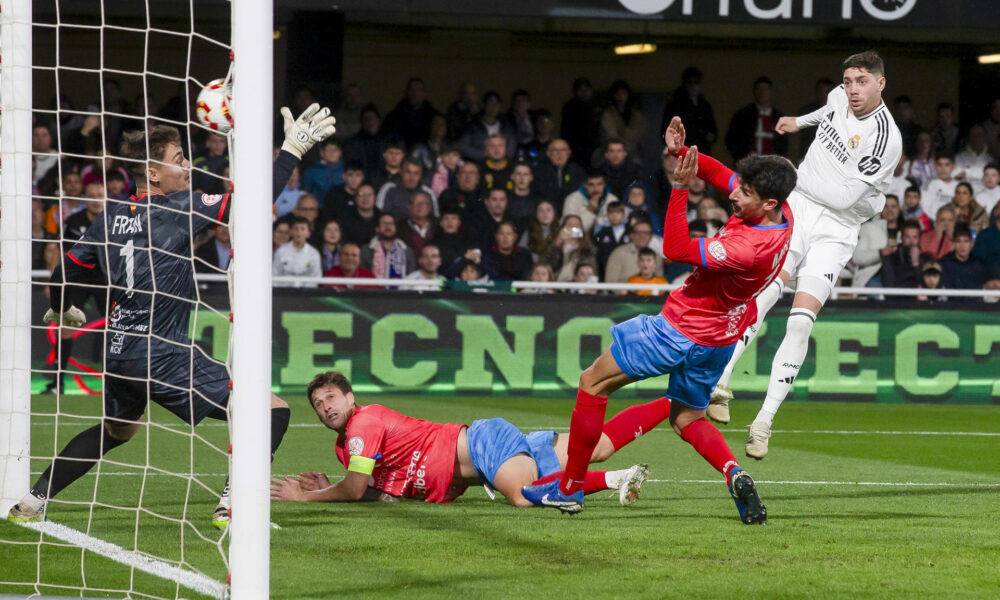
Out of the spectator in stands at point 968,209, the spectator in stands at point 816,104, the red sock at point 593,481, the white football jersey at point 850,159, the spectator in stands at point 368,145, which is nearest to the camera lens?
the red sock at point 593,481

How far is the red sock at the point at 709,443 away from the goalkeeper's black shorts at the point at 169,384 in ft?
7.50

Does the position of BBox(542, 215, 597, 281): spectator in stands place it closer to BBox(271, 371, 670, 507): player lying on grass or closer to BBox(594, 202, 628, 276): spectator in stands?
BBox(594, 202, 628, 276): spectator in stands

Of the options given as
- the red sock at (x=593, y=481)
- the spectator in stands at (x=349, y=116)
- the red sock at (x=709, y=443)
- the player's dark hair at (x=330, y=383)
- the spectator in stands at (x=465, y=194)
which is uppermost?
the spectator in stands at (x=349, y=116)

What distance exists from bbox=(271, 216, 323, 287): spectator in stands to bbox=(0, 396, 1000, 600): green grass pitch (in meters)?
4.69

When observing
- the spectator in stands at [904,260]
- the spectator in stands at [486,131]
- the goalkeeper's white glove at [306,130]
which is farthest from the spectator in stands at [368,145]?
the goalkeeper's white glove at [306,130]

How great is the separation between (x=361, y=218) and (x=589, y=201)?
2.59 meters

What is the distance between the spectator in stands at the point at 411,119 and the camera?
1550 centimetres

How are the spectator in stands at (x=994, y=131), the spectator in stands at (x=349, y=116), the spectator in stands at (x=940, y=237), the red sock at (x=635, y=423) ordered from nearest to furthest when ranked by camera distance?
the red sock at (x=635, y=423), the spectator in stands at (x=940, y=237), the spectator in stands at (x=349, y=116), the spectator in stands at (x=994, y=131)

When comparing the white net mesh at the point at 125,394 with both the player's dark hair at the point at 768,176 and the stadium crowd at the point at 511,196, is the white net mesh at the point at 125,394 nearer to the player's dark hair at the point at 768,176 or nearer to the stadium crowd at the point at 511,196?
the stadium crowd at the point at 511,196

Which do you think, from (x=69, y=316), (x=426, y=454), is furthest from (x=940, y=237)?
(x=69, y=316)

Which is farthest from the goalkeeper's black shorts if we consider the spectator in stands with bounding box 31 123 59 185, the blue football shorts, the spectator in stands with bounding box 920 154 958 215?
the spectator in stands with bounding box 920 154 958 215

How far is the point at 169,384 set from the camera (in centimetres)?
572

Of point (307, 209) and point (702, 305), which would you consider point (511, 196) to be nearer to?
point (307, 209)

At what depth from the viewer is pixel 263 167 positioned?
4094 mm
